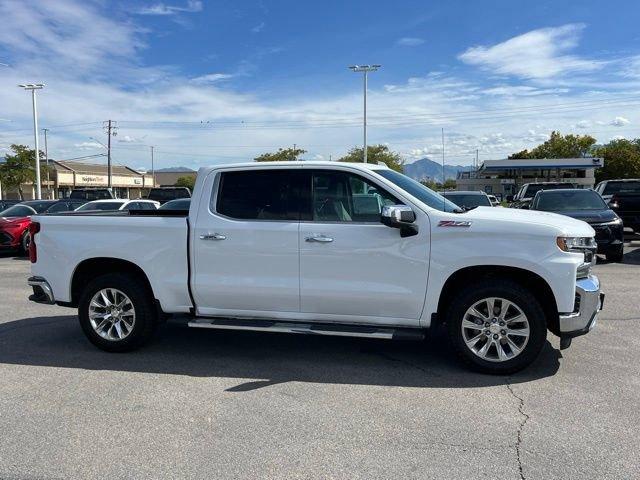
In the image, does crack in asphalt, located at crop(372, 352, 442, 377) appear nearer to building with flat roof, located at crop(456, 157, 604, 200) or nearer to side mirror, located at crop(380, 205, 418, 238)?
side mirror, located at crop(380, 205, 418, 238)

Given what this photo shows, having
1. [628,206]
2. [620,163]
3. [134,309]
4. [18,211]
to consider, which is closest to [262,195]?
[134,309]

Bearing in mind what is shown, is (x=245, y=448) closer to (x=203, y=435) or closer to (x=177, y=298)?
(x=203, y=435)

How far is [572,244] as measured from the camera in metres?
4.61

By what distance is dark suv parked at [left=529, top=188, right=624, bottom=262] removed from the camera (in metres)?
11.2

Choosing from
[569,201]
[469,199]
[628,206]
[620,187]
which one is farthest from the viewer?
[620,187]

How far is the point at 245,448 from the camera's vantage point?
3.60 m

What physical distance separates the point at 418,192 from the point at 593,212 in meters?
7.98

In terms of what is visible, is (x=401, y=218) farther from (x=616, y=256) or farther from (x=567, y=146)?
(x=567, y=146)

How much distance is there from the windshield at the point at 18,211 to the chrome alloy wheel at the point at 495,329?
578 inches

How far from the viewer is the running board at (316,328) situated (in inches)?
189

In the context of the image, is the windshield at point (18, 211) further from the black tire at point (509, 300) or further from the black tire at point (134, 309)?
the black tire at point (509, 300)

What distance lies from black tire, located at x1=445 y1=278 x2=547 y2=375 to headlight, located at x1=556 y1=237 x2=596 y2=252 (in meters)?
0.48

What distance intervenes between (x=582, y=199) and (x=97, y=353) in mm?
11004

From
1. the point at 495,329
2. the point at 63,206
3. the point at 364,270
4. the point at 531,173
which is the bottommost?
the point at 495,329
